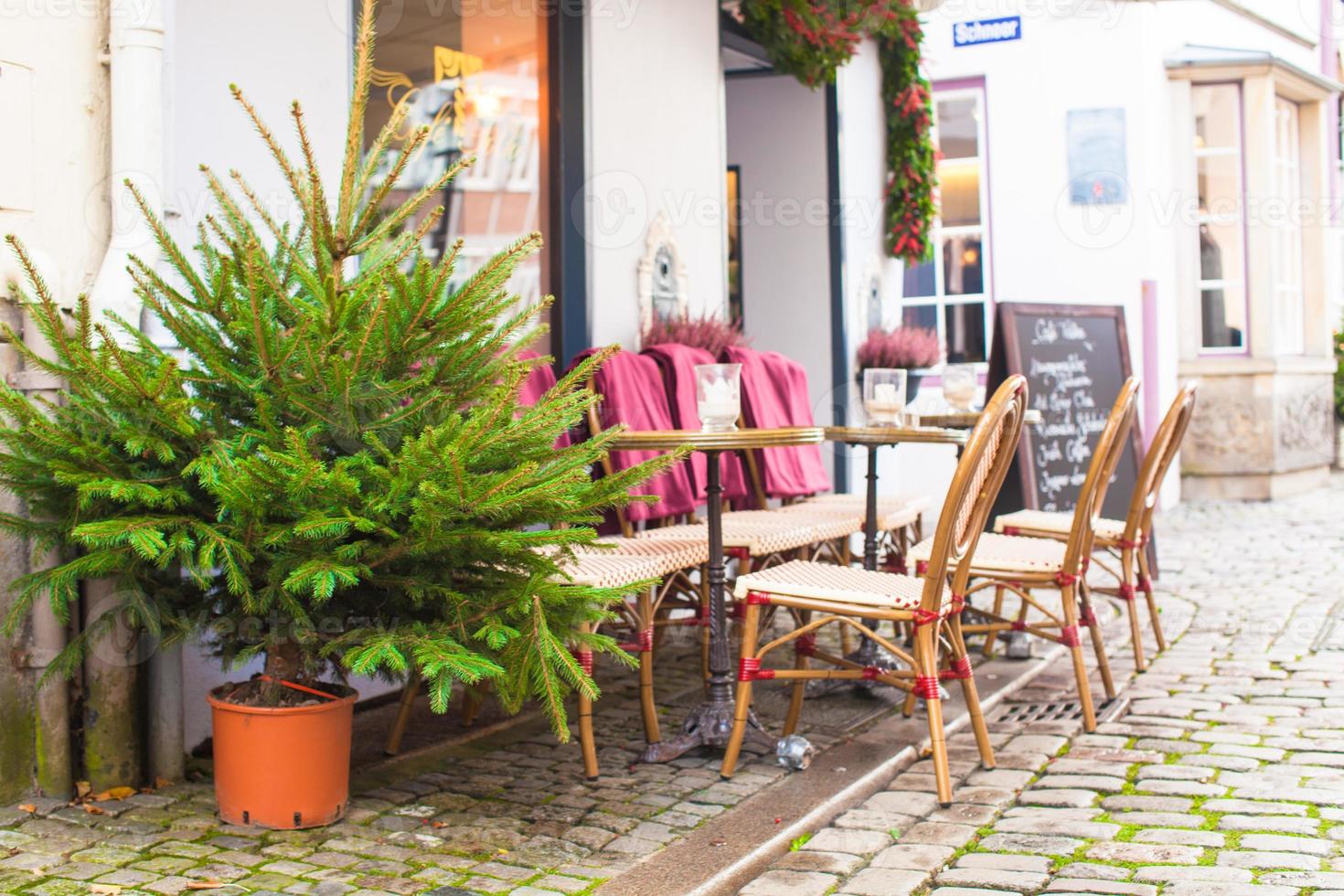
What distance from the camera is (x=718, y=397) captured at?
421 centimetres

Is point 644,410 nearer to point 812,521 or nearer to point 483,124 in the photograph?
point 812,521

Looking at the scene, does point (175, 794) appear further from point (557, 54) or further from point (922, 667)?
point (557, 54)

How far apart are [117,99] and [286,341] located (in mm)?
985

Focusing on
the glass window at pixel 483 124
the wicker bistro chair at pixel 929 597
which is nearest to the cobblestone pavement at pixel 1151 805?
the wicker bistro chair at pixel 929 597

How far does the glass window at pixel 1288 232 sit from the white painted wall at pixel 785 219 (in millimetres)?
5557

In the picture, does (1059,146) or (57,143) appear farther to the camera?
(1059,146)

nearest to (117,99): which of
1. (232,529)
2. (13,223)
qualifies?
(13,223)

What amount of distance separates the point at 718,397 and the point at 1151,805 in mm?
1596

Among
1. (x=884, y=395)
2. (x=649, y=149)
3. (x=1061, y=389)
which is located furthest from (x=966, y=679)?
(x=1061, y=389)

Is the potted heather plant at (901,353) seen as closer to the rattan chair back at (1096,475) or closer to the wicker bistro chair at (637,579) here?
the rattan chair back at (1096,475)

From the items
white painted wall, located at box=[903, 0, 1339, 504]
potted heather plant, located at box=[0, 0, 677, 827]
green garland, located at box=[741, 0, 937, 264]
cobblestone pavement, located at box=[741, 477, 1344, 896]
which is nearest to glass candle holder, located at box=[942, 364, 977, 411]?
cobblestone pavement, located at box=[741, 477, 1344, 896]

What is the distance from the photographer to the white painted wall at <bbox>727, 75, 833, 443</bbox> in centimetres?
835

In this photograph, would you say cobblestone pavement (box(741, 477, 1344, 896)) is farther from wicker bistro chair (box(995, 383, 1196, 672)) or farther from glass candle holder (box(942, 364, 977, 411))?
glass candle holder (box(942, 364, 977, 411))

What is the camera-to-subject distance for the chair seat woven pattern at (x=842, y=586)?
12.0ft
